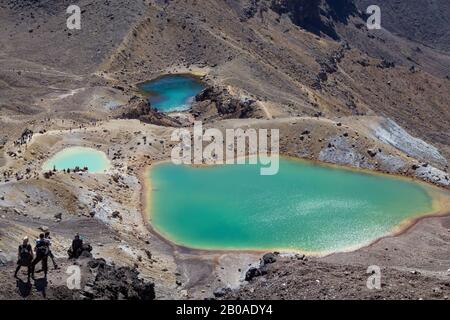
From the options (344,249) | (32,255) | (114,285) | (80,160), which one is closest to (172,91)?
(80,160)

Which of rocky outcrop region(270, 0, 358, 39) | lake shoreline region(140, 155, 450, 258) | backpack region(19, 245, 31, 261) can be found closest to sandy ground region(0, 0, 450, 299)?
lake shoreline region(140, 155, 450, 258)

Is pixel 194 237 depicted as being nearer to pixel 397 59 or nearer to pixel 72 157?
pixel 72 157

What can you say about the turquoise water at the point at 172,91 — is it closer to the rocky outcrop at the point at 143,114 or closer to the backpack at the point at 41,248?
the rocky outcrop at the point at 143,114

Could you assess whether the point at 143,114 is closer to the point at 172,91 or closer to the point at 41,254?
the point at 172,91

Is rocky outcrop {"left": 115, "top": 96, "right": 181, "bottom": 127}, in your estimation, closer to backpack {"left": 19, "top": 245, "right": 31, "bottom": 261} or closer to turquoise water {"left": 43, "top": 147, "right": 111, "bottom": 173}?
turquoise water {"left": 43, "top": 147, "right": 111, "bottom": 173}

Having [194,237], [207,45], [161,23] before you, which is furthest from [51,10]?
[194,237]

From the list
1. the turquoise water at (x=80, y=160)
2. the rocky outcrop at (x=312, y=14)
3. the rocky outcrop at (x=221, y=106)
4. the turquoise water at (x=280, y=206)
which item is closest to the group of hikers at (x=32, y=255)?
the turquoise water at (x=280, y=206)
